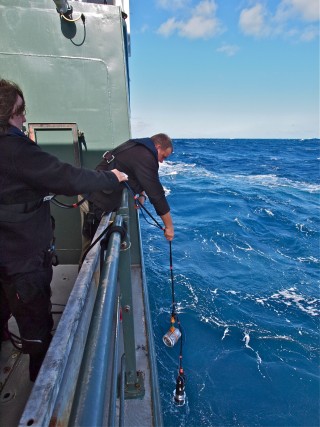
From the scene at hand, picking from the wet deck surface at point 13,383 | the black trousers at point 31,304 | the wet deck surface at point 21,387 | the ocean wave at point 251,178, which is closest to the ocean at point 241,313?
the wet deck surface at point 21,387

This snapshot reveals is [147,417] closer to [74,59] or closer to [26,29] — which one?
[74,59]

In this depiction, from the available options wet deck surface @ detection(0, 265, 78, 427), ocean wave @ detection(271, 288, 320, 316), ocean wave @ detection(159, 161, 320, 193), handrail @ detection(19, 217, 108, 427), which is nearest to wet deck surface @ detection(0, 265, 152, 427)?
wet deck surface @ detection(0, 265, 78, 427)

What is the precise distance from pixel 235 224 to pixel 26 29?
9663 millimetres

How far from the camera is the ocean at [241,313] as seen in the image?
433cm

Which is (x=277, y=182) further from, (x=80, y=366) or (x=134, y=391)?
(x=80, y=366)

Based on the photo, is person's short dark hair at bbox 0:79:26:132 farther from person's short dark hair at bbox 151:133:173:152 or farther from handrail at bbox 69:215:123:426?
→ person's short dark hair at bbox 151:133:173:152

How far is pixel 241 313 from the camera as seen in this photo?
6.25 m

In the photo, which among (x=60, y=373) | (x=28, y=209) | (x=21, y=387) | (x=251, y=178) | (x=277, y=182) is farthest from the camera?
(x=251, y=178)

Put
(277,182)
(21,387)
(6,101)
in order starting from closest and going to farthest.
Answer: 1. (6,101)
2. (21,387)
3. (277,182)

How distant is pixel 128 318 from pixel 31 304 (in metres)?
0.72

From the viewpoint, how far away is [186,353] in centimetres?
530

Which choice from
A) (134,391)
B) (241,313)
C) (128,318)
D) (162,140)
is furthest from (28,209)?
Result: (241,313)

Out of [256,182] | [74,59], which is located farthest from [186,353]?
[256,182]

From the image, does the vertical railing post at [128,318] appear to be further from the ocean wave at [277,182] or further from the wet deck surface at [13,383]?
the ocean wave at [277,182]
